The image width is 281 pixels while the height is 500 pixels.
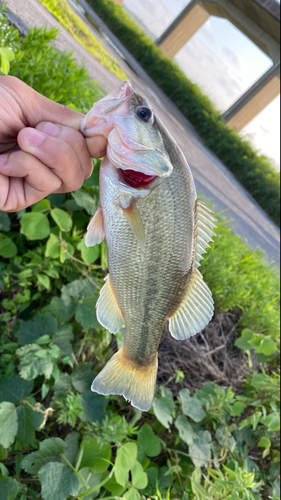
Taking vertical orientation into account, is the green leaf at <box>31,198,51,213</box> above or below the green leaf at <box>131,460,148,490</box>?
above

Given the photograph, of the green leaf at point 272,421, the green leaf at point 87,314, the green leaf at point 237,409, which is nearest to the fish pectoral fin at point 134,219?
the green leaf at point 87,314

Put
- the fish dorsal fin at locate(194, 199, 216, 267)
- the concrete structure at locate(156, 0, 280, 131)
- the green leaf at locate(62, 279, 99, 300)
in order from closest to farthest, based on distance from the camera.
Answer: the fish dorsal fin at locate(194, 199, 216, 267) → the green leaf at locate(62, 279, 99, 300) → the concrete structure at locate(156, 0, 280, 131)

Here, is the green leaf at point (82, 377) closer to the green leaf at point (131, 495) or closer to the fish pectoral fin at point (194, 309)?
the green leaf at point (131, 495)

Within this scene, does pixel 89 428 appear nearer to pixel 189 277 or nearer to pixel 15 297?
→ pixel 15 297

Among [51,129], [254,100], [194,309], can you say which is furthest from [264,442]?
[254,100]

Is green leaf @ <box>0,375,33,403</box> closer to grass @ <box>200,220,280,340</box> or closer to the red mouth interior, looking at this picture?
the red mouth interior

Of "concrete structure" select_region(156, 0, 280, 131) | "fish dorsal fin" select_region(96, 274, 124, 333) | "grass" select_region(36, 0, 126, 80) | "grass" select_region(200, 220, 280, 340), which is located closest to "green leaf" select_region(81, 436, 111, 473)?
"fish dorsal fin" select_region(96, 274, 124, 333)

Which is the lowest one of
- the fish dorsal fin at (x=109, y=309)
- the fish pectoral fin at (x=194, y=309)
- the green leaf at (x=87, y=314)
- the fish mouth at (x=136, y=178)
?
the green leaf at (x=87, y=314)

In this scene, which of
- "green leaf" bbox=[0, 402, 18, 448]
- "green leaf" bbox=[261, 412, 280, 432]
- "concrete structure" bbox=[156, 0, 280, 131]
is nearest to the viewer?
"green leaf" bbox=[0, 402, 18, 448]
